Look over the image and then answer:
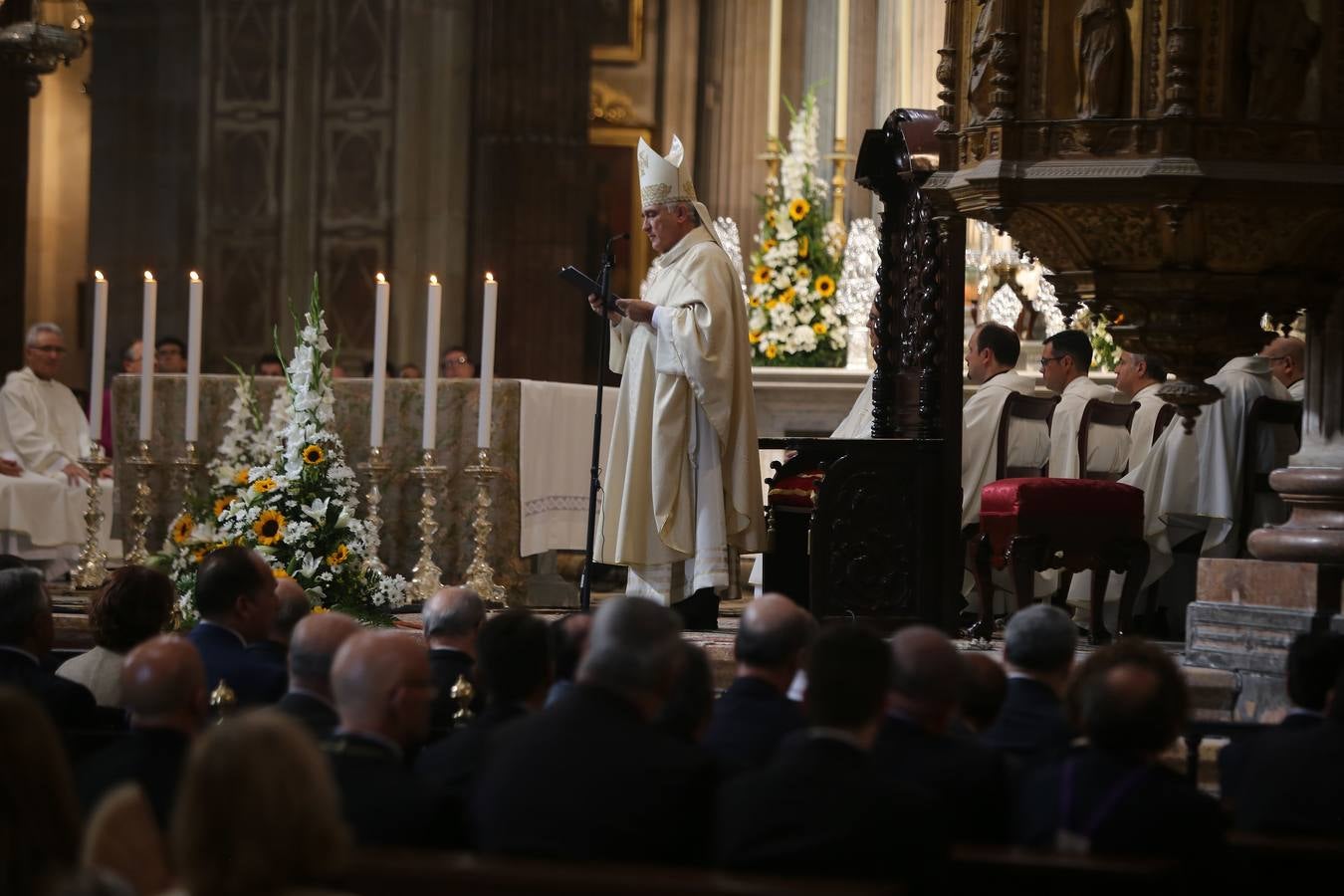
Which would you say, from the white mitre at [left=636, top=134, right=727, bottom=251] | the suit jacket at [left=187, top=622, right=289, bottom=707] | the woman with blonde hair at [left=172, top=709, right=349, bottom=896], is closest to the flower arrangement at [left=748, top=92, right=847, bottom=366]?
the white mitre at [left=636, top=134, right=727, bottom=251]

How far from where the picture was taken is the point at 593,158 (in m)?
20.2

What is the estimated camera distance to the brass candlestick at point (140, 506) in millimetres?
8609

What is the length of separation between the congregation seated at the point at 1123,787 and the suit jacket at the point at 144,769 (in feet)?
5.27

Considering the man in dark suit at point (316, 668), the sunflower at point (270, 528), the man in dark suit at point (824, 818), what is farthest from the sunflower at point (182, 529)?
the man in dark suit at point (824, 818)

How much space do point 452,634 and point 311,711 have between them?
1.04 metres

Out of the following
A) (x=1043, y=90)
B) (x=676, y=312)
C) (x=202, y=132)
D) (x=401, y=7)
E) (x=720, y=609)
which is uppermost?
(x=401, y=7)

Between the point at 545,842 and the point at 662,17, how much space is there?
16.9m

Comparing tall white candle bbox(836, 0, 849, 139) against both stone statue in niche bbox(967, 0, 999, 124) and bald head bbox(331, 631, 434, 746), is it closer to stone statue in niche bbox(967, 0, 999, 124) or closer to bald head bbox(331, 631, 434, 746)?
stone statue in niche bbox(967, 0, 999, 124)

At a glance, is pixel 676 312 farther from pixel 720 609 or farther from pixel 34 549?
pixel 34 549

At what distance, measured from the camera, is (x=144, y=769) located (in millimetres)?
4035

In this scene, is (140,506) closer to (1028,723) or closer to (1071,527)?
(1071,527)

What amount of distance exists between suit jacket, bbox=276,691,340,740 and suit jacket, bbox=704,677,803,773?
810 mm

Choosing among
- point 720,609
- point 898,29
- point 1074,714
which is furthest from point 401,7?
point 1074,714

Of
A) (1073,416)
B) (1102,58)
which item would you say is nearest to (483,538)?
(1073,416)
